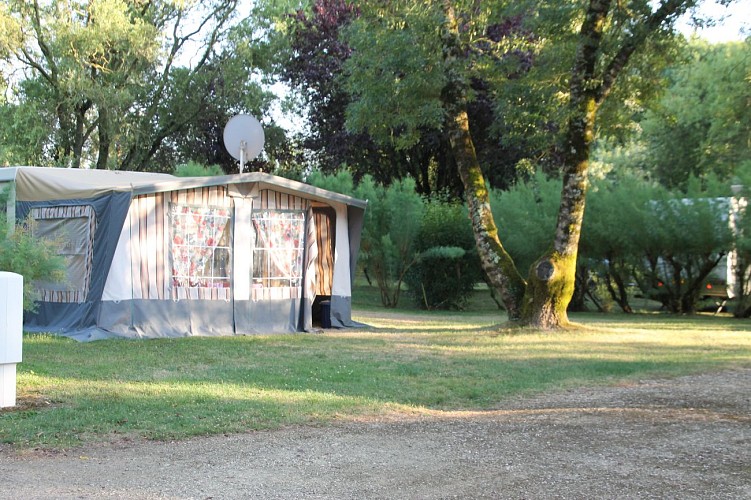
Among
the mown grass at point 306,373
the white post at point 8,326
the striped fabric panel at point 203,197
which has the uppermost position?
the striped fabric panel at point 203,197

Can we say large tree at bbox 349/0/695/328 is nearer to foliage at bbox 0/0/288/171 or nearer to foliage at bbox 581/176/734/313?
foliage at bbox 581/176/734/313

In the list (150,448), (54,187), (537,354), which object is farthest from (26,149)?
(150,448)

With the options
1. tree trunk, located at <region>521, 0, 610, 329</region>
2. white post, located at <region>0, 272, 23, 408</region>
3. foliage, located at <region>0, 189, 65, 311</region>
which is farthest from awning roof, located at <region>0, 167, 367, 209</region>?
white post, located at <region>0, 272, 23, 408</region>

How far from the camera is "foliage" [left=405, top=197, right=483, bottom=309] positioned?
70.1 ft

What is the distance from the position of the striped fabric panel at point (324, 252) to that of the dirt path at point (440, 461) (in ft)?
26.2

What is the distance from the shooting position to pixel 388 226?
21156 mm

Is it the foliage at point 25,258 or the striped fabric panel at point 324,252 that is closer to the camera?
the foliage at point 25,258

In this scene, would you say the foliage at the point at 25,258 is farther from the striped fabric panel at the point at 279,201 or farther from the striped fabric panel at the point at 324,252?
the striped fabric panel at the point at 324,252

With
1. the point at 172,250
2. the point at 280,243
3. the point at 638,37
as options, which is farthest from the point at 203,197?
the point at 638,37

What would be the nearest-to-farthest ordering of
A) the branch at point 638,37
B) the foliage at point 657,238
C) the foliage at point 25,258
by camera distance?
the foliage at point 25,258, the branch at point 638,37, the foliage at point 657,238

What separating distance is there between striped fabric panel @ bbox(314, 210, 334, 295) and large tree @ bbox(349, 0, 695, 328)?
78.8 inches

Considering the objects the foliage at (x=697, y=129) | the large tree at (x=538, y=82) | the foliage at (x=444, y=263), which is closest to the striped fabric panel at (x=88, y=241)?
the large tree at (x=538, y=82)

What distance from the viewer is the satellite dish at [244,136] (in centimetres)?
1452

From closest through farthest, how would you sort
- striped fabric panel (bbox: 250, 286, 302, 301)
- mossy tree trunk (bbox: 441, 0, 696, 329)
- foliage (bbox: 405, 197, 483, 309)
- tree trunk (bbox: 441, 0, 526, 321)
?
mossy tree trunk (bbox: 441, 0, 696, 329), striped fabric panel (bbox: 250, 286, 302, 301), tree trunk (bbox: 441, 0, 526, 321), foliage (bbox: 405, 197, 483, 309)
